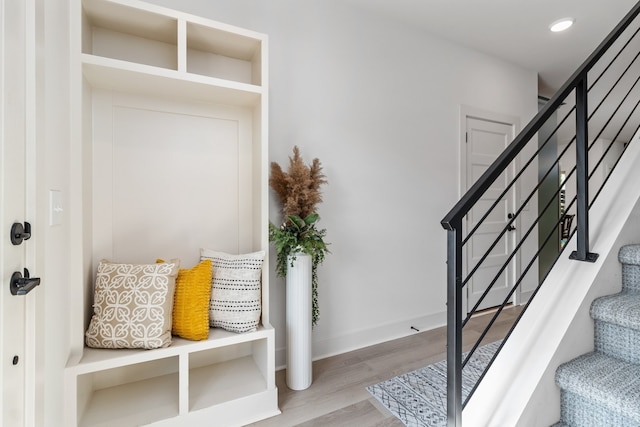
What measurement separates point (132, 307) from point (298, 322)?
2.95 ft

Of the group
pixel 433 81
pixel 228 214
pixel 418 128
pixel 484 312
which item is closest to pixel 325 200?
pixel 228 214

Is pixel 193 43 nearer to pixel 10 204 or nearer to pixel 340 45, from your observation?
pixel 340 45

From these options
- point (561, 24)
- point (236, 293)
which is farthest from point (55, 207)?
point (561, 24)

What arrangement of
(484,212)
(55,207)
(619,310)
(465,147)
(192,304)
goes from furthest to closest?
(484,212), (465,147), (192,304), (55,207), (619,310)

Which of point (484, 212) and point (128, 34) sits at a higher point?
point (128, 34)

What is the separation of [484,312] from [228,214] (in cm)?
282

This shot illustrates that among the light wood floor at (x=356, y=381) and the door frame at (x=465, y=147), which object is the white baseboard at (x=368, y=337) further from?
the door frame at (x=465, y=147)

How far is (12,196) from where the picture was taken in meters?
0.89

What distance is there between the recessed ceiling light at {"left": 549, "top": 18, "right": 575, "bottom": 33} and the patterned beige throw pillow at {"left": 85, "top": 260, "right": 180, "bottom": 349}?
361cm

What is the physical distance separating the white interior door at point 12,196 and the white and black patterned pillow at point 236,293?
2.74ft

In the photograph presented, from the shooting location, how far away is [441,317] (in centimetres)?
296

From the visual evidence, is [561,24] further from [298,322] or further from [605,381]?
[298,322]

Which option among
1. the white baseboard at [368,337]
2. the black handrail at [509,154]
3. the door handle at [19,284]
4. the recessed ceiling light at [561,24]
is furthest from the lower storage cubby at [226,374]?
the recessed ceiling light at [561,24]

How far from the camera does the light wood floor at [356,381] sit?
65.6 inches
